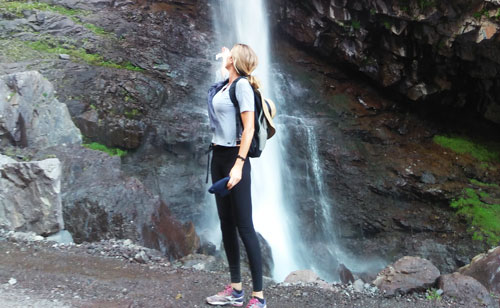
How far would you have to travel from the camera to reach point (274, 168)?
12.1m

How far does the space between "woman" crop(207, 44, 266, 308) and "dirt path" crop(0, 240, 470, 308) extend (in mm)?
776

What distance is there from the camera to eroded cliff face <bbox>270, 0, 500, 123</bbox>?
36.2 feet

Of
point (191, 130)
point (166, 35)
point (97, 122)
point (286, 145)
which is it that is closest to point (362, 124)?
point (286, 145)

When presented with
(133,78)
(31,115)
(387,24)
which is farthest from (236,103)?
(387,24)

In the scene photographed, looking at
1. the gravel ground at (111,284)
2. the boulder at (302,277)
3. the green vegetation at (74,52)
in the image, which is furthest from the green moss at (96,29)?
the boulder at (302,277)

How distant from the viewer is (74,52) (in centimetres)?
1166

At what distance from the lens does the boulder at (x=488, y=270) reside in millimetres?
5382

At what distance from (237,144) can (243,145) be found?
0.47 ft

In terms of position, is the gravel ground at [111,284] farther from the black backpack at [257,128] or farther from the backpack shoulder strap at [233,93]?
the backpack shoulder strap at [233,93]

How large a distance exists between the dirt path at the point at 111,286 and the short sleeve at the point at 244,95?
1735 millimetres

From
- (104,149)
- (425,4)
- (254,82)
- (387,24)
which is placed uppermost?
(425,4)

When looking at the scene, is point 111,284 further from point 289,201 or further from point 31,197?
point 289,201

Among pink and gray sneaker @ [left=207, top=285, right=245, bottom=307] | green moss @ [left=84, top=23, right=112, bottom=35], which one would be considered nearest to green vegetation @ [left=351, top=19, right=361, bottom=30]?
green moss @ [left=84, top=23, right=112, bottom=35]

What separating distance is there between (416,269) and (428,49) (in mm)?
A: 9525
